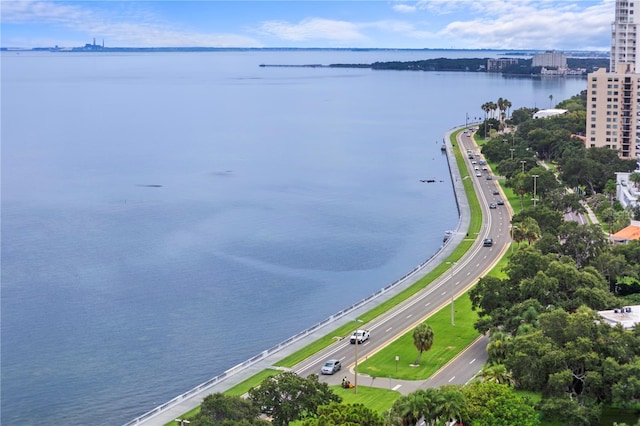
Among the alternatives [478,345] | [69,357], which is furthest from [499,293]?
[69,357]

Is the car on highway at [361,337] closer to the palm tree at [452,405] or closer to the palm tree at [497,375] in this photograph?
the palm tree at [497,375]

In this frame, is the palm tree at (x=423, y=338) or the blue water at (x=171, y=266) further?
the blue water at (x=171, y=266)

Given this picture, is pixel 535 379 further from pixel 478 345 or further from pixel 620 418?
pixel 478 345

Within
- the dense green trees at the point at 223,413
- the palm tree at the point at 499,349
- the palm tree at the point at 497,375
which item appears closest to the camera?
the dense green trees at the point at 223,413

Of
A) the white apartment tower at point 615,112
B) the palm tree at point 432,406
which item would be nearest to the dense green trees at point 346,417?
the palm tree at point 432,406

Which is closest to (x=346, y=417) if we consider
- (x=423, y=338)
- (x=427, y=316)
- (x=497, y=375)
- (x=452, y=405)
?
(x=452, y=405)

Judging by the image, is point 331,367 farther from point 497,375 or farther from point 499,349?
point 497,375

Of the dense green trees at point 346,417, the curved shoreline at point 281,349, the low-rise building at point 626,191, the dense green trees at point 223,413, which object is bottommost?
the curved shoreline at point 281,349

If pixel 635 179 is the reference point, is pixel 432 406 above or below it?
below
